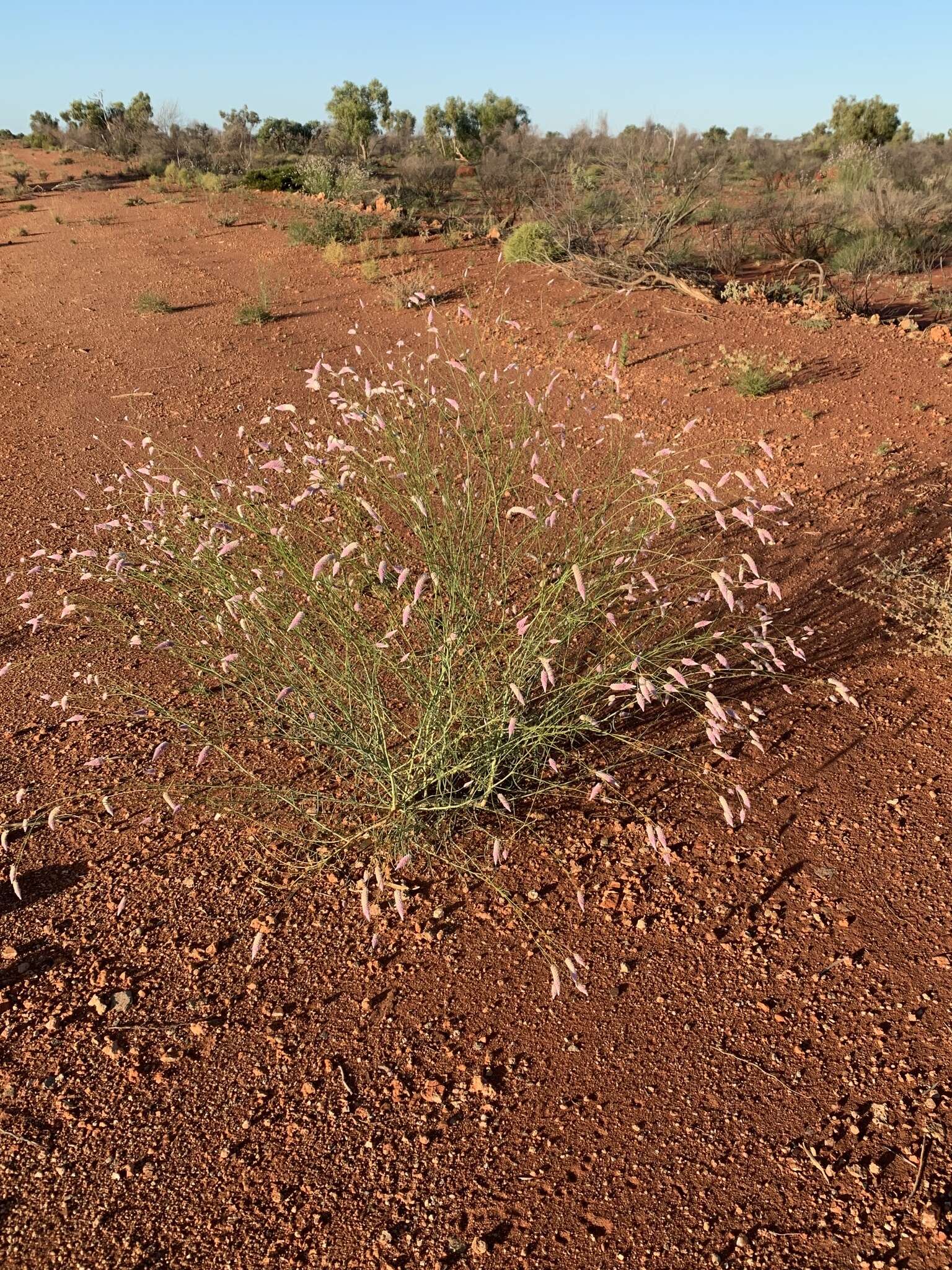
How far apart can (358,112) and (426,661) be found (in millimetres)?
22862

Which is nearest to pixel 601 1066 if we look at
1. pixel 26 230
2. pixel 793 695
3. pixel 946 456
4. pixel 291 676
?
pixel 291 676

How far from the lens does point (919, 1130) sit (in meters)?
2.11

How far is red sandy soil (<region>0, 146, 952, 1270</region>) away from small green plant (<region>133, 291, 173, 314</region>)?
23.4 ft

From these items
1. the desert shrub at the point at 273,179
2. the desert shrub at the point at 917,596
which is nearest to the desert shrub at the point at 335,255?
the desert shrub at the point at 273,179

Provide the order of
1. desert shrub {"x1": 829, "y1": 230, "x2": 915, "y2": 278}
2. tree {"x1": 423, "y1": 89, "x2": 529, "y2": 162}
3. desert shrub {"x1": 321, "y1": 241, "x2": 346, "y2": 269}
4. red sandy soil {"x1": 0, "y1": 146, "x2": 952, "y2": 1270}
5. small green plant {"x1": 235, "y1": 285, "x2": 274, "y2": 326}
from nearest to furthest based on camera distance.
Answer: red sandy soil {"x1": 0, "y1": 146, "x2": 952, "y2": 1270} → small green plant {"x1": 235, "y1": 285, "x2": 274, "y2": 326} → desert shrub {"x1": 321, "y1": 241, "x2": 346, "y2": 269} → desert shrub {"x1": 829, "y1": 230, "x2": 915, "y2": 278} → tree {"x1": 423, "y1": 89, "x2": 529, "y2": 162}

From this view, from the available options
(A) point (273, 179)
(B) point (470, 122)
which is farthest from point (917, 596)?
(B) point (470, 122)

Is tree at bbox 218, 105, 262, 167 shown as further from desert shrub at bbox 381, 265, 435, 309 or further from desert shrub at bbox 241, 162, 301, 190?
desert shrub at bbox 381, 265, 435, 309

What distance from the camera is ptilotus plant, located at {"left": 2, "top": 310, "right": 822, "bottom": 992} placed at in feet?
9.34

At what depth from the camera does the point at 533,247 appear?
10.4m

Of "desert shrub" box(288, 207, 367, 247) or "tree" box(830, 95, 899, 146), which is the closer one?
"desert shrub" box(288, 207, 367, 247)

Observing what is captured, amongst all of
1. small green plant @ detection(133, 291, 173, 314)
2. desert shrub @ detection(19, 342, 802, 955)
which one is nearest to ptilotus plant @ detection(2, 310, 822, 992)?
desert shrub @ detection(19, 342, 802, 955)

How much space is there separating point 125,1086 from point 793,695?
2857 millimetres

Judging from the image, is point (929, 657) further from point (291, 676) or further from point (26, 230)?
point (26, 230)

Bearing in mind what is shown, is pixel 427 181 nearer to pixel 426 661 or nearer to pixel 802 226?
pixel 802 226
